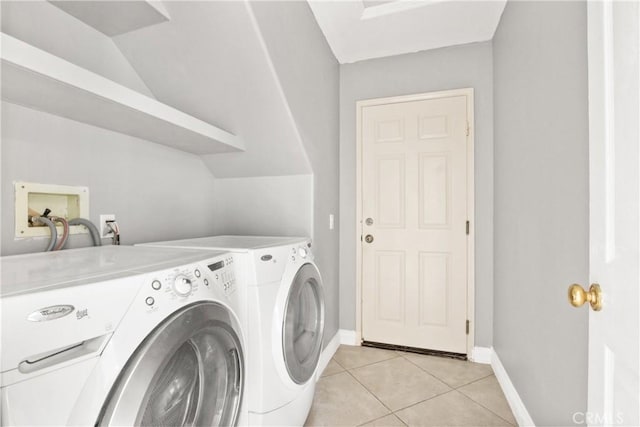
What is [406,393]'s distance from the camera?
1889 millimetres

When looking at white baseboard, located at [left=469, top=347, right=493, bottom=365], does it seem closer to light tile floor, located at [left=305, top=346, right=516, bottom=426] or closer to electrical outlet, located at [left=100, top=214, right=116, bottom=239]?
light tile floor, located at [left=305, top=346, right=516, bottom=426]

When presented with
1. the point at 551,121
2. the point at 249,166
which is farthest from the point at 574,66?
the point at 249,166

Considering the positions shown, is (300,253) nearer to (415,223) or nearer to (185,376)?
(185,376)

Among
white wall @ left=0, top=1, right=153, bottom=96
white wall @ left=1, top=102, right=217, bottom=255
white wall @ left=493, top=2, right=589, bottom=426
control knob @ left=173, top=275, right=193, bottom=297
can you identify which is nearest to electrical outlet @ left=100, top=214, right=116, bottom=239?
white wall @ left=1, top=102, right=217, bottom=255

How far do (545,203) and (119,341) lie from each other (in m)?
1.57

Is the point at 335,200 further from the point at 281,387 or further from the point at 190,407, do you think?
the point at 190,407

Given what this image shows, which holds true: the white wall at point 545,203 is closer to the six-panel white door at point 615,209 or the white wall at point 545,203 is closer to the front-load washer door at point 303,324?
the six-panel white door at point 615,209

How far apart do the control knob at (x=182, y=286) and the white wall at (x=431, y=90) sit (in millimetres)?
1928

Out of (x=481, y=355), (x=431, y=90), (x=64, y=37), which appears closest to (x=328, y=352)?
(x=481, y=355)

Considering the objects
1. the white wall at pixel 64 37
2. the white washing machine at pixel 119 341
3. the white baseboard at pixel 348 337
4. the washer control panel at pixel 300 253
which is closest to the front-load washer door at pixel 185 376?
the white washing machine at pixel 119 341

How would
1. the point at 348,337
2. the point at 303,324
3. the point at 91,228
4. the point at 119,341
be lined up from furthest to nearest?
the point at 348,337
the point at 303,324
the point at 91,228
the point at 119,341

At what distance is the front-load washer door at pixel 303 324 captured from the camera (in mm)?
1359

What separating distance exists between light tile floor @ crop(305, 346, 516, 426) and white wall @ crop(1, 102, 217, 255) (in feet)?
4.50

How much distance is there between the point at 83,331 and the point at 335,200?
211 centimetres
